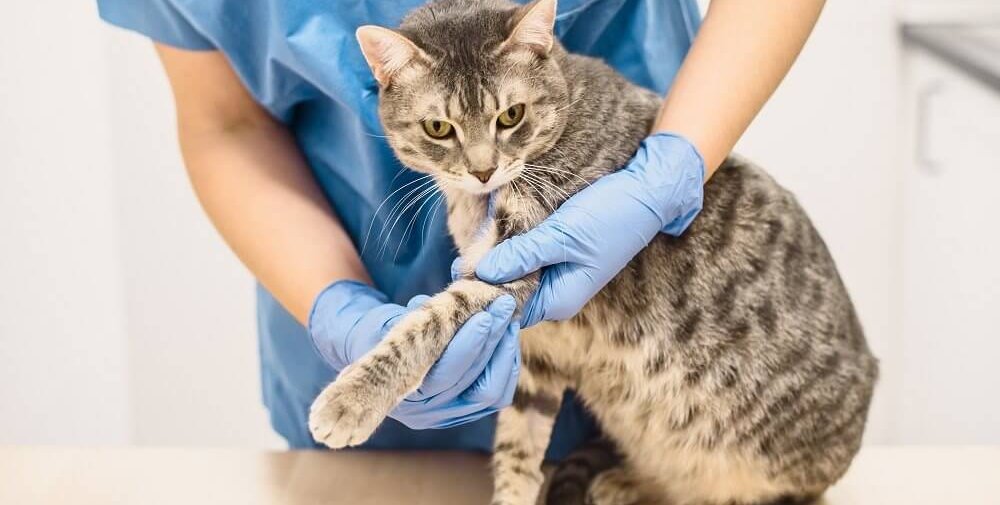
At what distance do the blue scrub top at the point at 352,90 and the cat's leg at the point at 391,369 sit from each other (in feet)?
0.91

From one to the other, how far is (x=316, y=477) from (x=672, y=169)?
0.65 meters

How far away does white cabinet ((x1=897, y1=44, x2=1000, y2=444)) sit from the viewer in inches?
81.2

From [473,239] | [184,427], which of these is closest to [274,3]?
[473,239]

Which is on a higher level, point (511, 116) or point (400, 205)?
point (511, 116)

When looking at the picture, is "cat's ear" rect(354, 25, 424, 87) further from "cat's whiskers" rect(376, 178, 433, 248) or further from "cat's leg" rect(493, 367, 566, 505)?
"cat's leg" rect(493, 367, 566, 505)

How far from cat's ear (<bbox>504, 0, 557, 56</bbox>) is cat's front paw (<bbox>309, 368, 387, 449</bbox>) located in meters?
0.44

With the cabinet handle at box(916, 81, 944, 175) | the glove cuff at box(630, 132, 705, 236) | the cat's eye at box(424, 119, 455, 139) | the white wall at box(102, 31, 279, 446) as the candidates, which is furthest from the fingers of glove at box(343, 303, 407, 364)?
the cabinet handle at box(916, 81, 944, 175)

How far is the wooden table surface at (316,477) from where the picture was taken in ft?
4.26

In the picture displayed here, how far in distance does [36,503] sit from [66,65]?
50.5 inches

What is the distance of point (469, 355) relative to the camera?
1046mm

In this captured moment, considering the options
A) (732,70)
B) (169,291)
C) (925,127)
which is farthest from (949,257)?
(169,291)

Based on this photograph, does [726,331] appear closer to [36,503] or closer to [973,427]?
[36,503]

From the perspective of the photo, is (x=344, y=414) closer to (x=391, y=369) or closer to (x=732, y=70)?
(x=391, y=369)

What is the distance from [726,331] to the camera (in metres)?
1.25
